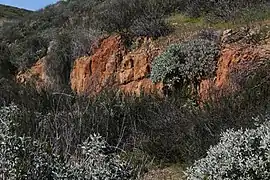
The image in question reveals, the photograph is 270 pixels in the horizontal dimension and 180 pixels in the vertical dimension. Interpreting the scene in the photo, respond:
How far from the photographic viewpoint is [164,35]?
51.6 ft

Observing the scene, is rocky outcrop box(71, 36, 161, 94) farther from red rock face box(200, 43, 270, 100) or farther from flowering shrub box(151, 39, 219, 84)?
red rock face box(200, 43, 270, 100)

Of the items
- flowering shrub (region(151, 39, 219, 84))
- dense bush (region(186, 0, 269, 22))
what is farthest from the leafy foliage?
flowering shrub (region(151, 39, 219, 84))

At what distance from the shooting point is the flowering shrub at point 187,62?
41.3ft

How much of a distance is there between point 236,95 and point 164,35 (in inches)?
298

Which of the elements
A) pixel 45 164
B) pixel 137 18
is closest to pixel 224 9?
pixel 137 18

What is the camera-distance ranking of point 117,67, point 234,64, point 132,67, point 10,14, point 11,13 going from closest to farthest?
point 234,64 < point 132,67 < point 117,67 < point 10,14 < point 11,13

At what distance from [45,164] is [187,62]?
26.2 feet

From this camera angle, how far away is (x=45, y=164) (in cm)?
536

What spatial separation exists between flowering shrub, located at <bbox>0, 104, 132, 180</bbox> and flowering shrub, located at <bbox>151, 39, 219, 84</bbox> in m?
6.95

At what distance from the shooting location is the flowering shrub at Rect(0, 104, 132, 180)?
202 inches

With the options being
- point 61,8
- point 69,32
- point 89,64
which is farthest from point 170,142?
point 61,8

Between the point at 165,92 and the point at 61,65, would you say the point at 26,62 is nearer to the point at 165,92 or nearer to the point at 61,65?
the point at 61,65

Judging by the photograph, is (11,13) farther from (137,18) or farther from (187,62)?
(187,62)

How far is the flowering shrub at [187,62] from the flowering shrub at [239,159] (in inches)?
269
